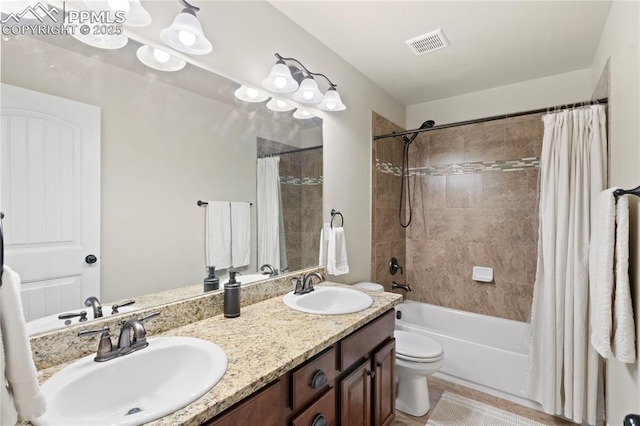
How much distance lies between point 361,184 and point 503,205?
1379 mm

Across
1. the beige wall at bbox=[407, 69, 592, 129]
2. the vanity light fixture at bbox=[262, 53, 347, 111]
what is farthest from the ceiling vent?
the beige wall at bbox=[407, 69, 592, 129]

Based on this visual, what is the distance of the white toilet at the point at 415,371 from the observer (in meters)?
1.96

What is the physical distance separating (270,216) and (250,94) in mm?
687

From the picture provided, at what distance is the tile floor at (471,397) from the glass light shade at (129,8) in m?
2.53

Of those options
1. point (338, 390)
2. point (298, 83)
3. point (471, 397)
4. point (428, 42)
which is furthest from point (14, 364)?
point (471, 397)

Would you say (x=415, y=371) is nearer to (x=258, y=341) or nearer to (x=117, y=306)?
(x=258, y=341)

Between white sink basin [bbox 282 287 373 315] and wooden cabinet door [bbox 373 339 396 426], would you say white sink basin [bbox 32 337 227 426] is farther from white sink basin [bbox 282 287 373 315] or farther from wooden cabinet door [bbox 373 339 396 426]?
wooden cabinet door [bbox 373 339 396 426]

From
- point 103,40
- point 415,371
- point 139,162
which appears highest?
point 103,40

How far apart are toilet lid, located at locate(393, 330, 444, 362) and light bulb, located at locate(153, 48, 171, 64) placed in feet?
6.88

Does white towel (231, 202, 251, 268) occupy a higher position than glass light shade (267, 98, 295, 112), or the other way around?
glass light shade (267, 98, 295, 112)

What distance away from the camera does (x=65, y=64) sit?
39.4 inches

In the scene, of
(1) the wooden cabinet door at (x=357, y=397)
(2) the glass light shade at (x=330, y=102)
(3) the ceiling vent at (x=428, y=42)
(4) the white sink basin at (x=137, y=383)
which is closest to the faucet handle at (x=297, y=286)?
(1) the wooden cabinet door at (x=357, y=397)

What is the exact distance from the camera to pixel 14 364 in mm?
568

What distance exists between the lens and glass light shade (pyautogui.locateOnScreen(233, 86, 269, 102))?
5.19ft
